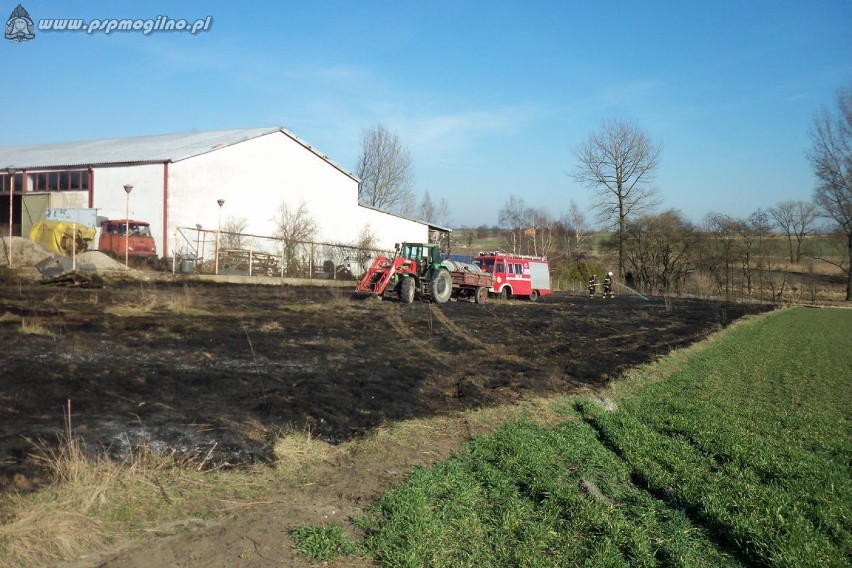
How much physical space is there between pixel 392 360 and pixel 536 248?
6542 centimetres

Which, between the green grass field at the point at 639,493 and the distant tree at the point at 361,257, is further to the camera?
the distant tree at the point at 361,257

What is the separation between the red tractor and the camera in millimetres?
24141

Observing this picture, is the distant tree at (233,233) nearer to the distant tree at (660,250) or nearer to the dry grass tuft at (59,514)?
the dry grass tuft at (59,514)

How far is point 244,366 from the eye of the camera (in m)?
9.71

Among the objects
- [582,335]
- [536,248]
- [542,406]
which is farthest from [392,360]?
[536,248]

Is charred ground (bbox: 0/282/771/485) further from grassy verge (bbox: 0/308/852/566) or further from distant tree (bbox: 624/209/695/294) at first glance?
distant tree (bbox: 624/209/695/294)

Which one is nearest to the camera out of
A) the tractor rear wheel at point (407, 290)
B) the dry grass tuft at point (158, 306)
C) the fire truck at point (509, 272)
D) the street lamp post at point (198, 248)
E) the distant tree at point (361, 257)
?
the dry grass tuft at point (158, 306)

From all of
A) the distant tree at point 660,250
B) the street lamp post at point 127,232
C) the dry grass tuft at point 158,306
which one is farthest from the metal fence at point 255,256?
the distant tree at point 660,250

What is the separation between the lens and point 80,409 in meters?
6.53

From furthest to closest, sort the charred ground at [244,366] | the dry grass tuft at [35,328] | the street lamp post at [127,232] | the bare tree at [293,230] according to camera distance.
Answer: the bare tree at [293,230] < the street lamp post at [127,232] < the dry grass tuft at [35,328] < the charred ground at [244,366]

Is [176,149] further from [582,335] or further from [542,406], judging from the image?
[542,406]

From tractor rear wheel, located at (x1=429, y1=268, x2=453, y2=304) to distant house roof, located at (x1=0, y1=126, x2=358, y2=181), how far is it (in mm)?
15165

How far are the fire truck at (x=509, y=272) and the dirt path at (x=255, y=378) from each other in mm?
14561

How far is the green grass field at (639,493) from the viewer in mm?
4363
